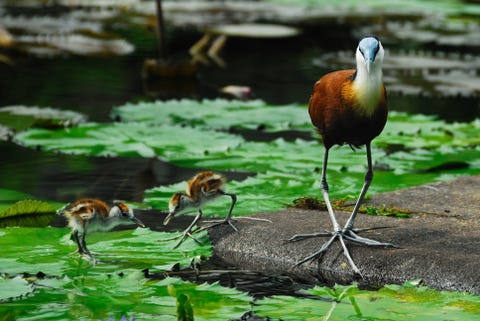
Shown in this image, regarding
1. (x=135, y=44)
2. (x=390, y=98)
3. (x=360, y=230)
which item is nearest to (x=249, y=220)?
(x=360, y=230)

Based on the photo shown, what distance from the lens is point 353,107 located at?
491cm

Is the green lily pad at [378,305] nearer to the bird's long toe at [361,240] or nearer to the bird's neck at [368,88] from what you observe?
the bird's long toe at [361,240]

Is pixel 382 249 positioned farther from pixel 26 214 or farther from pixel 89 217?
pixel 26 214

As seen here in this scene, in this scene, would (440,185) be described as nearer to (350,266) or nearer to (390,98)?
(350,266)

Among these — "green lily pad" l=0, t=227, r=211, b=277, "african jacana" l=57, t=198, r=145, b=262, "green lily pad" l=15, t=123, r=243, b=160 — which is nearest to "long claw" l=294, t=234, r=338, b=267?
"green lily pad" l=0, t=227, r=211, b=277

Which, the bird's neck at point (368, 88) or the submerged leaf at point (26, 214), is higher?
the bird's neck at point (368, 88)

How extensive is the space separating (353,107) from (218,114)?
3783 mm

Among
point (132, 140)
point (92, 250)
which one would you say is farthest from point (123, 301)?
point (132, 140)

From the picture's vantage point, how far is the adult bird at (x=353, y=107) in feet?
15.7

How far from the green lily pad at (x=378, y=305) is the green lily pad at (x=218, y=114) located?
3.73 m

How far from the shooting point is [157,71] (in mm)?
10938

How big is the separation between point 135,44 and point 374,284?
930 centimetres

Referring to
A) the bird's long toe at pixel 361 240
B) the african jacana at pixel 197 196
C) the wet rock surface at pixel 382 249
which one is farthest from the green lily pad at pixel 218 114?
the bird's long toe at pixel 361 240

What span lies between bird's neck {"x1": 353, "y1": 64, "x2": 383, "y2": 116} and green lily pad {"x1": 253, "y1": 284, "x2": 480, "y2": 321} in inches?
30.2
